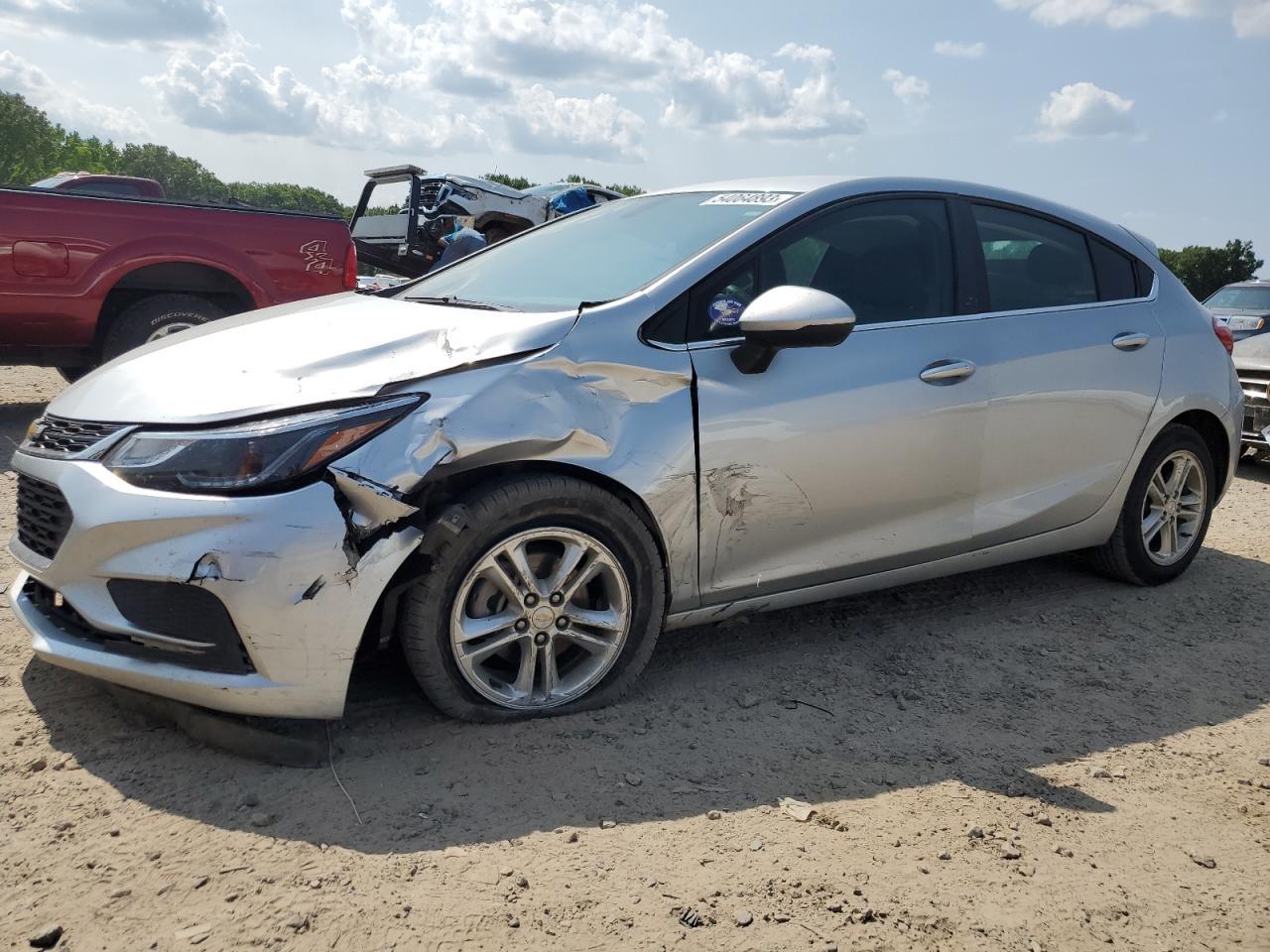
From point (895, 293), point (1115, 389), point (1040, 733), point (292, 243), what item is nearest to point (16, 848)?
point (1040, 733)

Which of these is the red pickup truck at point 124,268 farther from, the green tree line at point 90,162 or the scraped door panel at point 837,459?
the green tree line at point 90,162

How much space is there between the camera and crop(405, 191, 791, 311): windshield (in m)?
3.48

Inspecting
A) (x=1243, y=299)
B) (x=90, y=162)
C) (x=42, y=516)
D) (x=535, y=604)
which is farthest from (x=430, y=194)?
(x=90, y=162)

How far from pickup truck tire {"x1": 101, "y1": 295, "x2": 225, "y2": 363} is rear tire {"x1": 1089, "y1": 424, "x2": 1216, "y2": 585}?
566 cm

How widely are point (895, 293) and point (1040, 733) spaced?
1.54 m

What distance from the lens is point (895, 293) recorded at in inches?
147

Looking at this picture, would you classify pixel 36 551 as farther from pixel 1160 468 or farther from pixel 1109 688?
pixel 1160 468

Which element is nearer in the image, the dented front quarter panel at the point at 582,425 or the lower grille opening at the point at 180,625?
the lower grille opening at the point at 180,625

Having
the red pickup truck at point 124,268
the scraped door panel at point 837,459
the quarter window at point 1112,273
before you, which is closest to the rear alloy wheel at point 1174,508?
A: the quarter window at point 1112,273

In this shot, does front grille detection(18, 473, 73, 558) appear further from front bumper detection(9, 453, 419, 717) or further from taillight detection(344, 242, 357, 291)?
taillight detection(344, 242, 357, 291)

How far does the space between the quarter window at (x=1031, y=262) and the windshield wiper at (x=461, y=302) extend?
183cm

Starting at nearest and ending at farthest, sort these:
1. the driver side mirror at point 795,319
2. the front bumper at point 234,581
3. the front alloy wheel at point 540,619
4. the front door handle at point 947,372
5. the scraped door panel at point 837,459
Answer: the front bumper at point 234,581 → the front alloy wheel at point 540,619 → the driver side mirror at point 795,319 → the scraped door panel at point 837,459 → the front door handle at point 947,372

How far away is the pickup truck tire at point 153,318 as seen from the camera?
23.4ft

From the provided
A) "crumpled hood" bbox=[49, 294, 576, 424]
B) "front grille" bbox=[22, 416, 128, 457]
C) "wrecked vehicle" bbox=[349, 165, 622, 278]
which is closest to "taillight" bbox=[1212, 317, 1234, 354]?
Answer: "crumpled hood" bbox=[49, 294, 576, 424]
